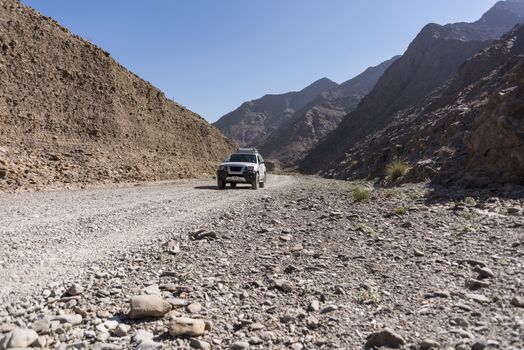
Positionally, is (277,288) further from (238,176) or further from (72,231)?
(238,176)

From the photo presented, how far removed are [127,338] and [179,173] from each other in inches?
1234

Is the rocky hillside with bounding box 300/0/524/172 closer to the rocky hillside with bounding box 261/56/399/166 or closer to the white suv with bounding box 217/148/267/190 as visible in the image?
the rocky hillside with bounding box 261/56/399/166

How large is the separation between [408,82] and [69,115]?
8537 cm

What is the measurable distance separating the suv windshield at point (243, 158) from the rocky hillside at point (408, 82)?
6195cm

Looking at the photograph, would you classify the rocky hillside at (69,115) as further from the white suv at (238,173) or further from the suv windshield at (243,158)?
the suv windshield at (243,158)

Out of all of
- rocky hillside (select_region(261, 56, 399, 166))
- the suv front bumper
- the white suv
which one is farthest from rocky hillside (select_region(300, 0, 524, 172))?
the suv front bumper

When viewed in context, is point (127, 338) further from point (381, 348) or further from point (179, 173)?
point (179, 173)

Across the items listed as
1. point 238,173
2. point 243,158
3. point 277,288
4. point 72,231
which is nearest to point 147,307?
point 277,288

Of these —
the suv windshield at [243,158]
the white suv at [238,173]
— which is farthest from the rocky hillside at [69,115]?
the suv windshield at [243,158]

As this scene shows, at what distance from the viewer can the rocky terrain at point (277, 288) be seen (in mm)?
3250

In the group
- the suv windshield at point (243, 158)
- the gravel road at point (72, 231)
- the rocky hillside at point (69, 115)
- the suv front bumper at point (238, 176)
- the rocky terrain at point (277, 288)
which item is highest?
the rocky hillside at point (69, 115)

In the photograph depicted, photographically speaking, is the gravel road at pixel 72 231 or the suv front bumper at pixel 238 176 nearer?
the gravel road at pixel 72 231

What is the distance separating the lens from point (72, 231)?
709cm

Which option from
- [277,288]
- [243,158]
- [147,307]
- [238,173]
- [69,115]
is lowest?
[277,288]
